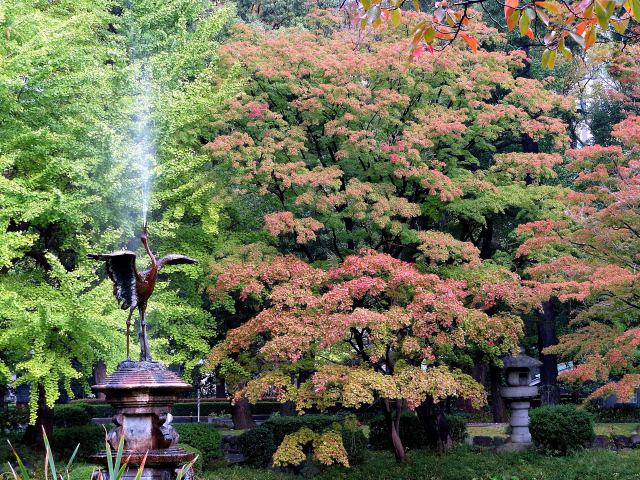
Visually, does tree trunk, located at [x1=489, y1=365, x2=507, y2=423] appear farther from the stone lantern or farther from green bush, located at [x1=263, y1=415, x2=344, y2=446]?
green bush, located at [x1=263, y1=415, x2=344, y2=446]

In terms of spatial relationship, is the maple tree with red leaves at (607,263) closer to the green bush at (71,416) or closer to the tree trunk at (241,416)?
the tree trunk at (241,416)

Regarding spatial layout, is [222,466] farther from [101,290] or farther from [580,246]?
[580,246]

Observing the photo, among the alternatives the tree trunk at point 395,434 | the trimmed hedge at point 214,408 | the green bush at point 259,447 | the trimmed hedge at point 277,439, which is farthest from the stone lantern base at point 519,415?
the trimmed hedge at point 214,408

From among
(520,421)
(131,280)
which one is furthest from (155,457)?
(520,421)

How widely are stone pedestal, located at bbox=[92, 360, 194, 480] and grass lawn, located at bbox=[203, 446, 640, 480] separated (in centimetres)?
522

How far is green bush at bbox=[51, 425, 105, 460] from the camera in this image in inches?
637

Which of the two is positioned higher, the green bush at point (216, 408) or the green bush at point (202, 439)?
the green bush at point (216, 408)

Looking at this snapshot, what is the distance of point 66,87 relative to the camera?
1447 cm

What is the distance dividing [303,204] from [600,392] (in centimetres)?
681

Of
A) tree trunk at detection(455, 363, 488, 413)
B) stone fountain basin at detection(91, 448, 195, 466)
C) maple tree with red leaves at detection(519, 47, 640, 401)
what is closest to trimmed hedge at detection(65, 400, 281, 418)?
tree trunk at detection(455, 363, 488, 413)

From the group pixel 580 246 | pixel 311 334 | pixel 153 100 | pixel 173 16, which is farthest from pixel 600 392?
pixel 173 16

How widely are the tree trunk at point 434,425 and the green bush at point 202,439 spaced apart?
13.9ft

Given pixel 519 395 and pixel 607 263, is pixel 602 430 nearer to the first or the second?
pixel 519 395

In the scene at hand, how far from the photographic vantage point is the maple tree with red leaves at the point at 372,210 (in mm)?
13391
